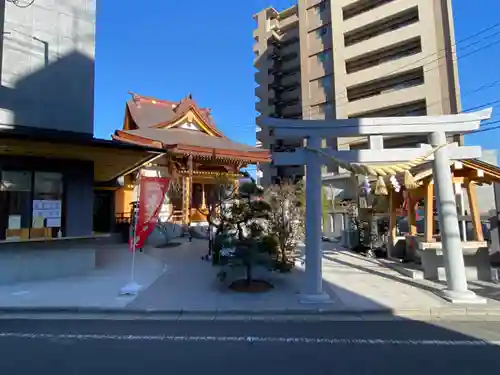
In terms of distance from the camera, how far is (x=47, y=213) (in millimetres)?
9367

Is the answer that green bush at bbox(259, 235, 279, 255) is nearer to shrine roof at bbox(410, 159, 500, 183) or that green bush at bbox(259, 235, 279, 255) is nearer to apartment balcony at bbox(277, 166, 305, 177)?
shrine roof at bbox(410, 159, 500, 183)

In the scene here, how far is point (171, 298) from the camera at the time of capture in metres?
6.97

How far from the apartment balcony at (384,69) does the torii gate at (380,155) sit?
27320 mm

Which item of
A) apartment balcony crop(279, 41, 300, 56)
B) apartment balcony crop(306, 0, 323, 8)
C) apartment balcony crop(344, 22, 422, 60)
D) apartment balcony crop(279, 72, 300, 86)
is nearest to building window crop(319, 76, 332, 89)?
apartment balcony crop(344, 22, 422, 60)

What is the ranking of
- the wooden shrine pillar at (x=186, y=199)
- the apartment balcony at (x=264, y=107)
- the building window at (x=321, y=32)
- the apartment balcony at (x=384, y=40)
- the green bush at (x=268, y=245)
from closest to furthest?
1. the green bush at (x=268, y=245)
2. the wooden shrine pillar at (x=186, y=199)
3. the apartment balcony at (x=384, y=40)
4. the building window at (x=321, y=32)
5. the apartment balcony at (x=264, y=107)

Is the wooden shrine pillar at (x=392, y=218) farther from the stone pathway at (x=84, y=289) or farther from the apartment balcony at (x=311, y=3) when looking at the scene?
the apartment balcony at (x=311, y=3)

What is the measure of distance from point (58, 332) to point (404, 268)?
8.49 metres

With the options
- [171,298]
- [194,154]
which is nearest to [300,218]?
[171,298]

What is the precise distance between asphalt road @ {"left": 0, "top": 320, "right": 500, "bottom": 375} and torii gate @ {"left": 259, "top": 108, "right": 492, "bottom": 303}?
1.74m

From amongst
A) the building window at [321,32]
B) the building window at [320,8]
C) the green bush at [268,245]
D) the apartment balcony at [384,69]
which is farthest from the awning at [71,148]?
the building window at [320,8]

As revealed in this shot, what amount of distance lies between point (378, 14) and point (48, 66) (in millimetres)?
32194

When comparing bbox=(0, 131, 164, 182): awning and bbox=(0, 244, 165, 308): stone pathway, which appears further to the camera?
bbox=(0, 131, 164, 182): awning

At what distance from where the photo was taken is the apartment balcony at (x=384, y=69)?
30.9 metres

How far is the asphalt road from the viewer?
3838 mm
